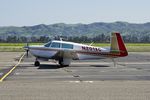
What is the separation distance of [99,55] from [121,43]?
79.3 inches

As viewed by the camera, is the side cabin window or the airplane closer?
the airplane

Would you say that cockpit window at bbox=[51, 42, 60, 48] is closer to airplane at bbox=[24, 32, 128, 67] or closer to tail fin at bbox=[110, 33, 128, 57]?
airplane at bbox=[24, 32, 128, 67]

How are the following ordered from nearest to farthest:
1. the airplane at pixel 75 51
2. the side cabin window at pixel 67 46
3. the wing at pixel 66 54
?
the wing at pixel 66 54 → the airplane at pixel 75 51 → the side cabin window at pixel 67 46

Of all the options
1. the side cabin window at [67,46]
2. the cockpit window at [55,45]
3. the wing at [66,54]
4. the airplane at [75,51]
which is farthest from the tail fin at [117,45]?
the cockpit window at [55,45]

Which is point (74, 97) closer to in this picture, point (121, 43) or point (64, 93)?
point (64, 93)

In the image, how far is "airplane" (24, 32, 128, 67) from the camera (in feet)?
106

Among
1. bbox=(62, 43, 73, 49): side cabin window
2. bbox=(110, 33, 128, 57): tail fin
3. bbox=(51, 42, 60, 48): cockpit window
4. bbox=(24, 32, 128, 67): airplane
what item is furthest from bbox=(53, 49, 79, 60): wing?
bbox=(110, 33, 128, 57): tail fin

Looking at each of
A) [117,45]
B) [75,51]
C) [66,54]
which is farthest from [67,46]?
[117,45]

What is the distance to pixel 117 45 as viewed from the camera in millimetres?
32375

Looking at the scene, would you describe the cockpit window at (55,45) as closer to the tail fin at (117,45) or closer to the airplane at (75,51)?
the airplane at (75,51)

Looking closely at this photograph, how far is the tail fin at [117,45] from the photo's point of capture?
3238 cm

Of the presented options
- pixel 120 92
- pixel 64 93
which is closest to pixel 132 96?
pixel 120 92

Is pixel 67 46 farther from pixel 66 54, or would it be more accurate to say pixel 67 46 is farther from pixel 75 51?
pixel 66 54

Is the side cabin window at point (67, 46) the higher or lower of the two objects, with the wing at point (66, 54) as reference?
higher
